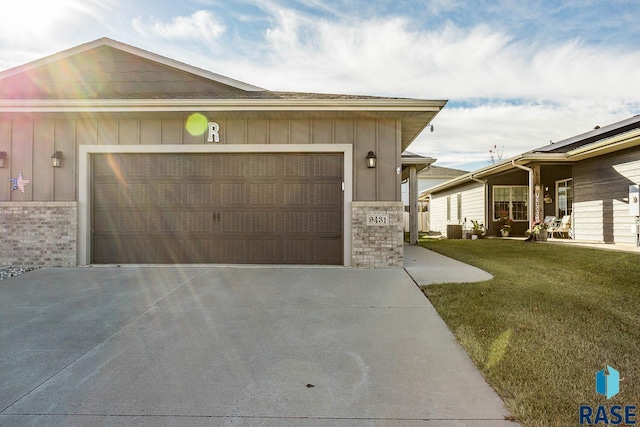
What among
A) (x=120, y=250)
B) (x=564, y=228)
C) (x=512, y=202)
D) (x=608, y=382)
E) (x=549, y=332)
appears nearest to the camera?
(x=608, y=382)

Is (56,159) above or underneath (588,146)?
underneath

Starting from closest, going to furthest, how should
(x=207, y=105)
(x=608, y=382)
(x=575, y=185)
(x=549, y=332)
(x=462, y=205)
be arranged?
(x=608, y=382), (x=549, y=332), (x=207, y=105), (x=575, y=185), (x=462, y=205)

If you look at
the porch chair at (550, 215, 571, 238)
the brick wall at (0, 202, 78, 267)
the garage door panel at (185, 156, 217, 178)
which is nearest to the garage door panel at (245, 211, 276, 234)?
the garage door panel at (185, 156, 217, 178)

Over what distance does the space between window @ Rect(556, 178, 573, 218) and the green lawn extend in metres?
7.99

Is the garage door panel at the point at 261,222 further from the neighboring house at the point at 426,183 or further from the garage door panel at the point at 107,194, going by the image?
the neighboring house at the point at 426,183

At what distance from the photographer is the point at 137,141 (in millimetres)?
6934

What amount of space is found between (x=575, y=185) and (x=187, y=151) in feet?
40.2

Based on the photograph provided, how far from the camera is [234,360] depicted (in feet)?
9.24

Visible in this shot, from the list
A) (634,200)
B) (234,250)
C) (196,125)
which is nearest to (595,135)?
(634,200)

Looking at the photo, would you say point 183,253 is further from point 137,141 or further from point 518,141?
point 518,141

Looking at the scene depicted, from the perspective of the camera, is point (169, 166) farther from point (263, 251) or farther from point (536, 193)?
point (536, 193)

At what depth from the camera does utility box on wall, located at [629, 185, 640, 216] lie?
Answer: 9320mm

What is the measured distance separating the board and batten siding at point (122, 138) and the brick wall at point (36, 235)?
0.21 metres

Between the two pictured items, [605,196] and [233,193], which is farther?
[605,196]
